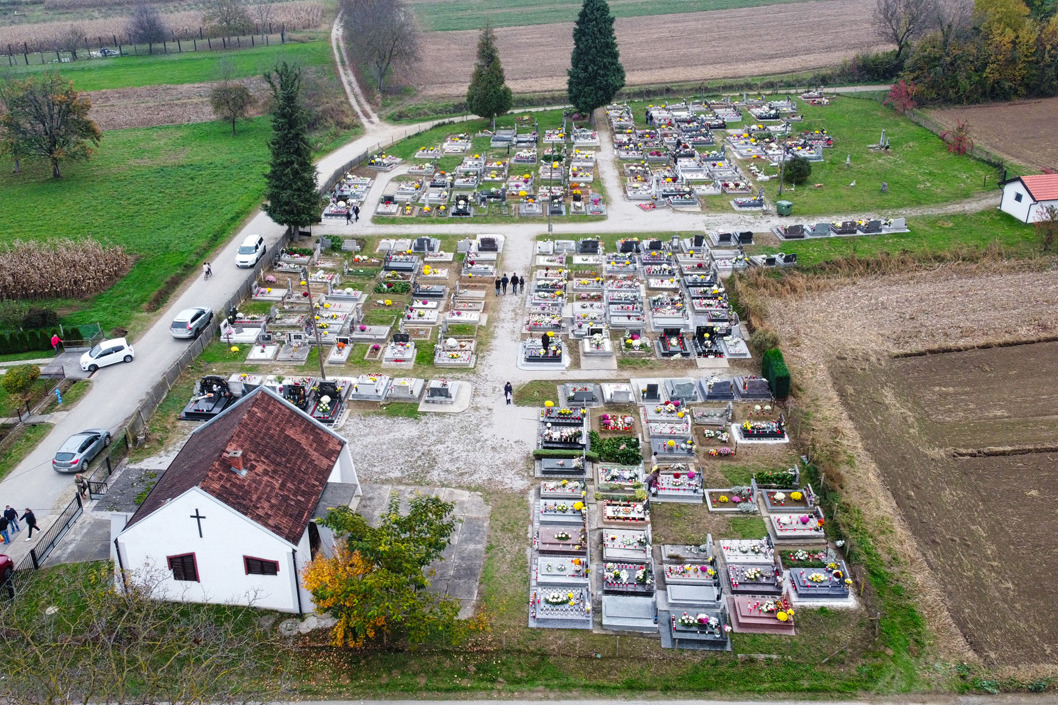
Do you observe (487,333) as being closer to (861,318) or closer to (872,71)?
(861,318)

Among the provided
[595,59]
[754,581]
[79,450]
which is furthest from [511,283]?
[595,59]

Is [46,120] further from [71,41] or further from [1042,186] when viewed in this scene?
[1042,186]

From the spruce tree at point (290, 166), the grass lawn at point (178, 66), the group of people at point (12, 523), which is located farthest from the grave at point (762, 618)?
the grass lawn at point (178, 66)

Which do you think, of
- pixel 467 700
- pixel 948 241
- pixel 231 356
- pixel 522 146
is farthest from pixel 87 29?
pixel 467 700

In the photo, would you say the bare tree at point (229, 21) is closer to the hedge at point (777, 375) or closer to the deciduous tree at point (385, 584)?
the hedge at point (777, 375)

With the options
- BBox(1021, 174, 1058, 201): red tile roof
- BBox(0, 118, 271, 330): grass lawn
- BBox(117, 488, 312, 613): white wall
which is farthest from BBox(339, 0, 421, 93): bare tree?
BBox(117, 488, 312, 613): white wall
